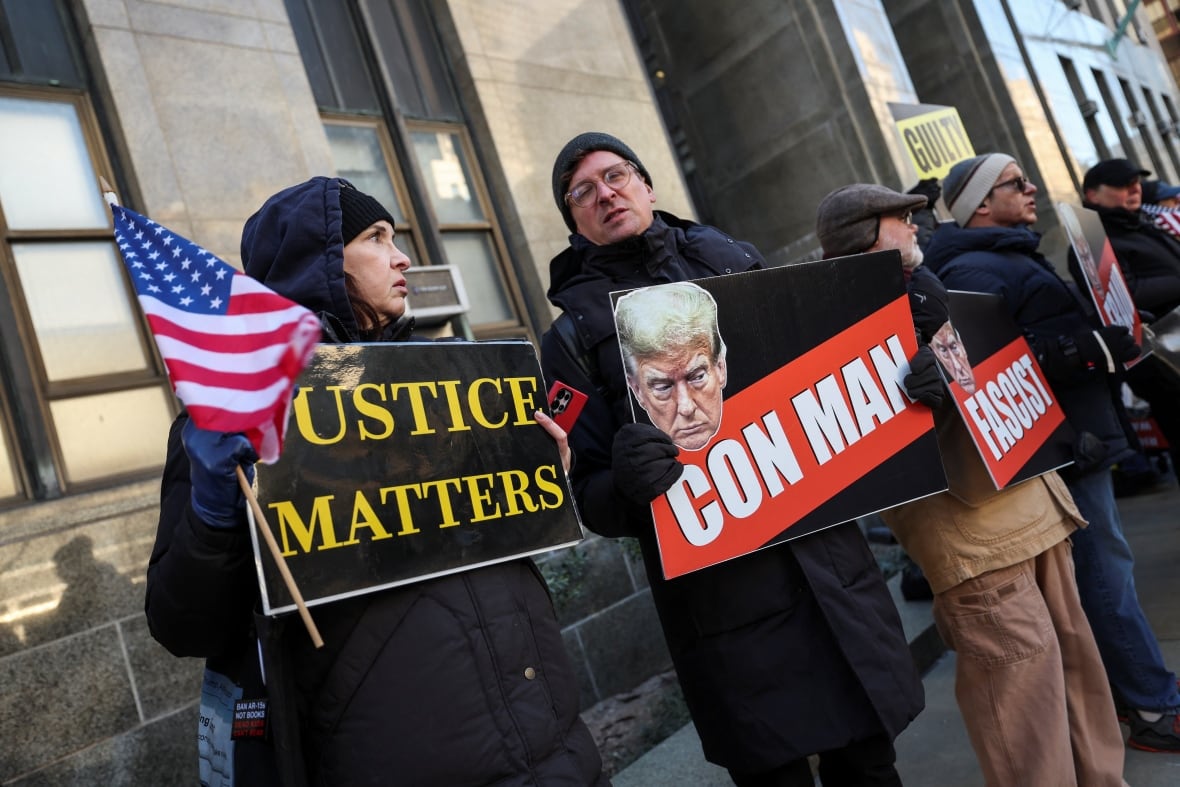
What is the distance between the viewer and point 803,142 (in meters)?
9.65

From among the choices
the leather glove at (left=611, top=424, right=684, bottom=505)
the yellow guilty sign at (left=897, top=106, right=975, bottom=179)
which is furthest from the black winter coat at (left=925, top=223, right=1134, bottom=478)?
the yellow guilty sign at (left=897, top=106, right=975, bottom=179)

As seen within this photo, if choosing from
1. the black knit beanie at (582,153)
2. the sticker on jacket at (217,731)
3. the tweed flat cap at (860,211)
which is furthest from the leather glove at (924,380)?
the sticker on jacket at (217,731)

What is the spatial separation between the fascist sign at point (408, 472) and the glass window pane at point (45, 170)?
359cm

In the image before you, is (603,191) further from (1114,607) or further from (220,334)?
(1114,607)

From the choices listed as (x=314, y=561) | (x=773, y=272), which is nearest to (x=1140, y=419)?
(x=773, y=272)

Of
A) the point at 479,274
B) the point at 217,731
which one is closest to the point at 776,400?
the point at 217,731

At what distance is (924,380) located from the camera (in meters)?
2.44

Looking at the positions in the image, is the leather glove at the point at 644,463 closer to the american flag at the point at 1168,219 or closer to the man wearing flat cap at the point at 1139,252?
the man wearing flat cap at the point at 1139,252

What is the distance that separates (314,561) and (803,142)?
29.8 feet

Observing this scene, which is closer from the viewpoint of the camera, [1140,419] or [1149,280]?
[1149,280]

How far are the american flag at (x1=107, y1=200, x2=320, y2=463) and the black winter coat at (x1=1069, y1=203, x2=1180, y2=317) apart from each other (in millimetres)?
4296

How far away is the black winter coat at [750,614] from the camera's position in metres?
2.11

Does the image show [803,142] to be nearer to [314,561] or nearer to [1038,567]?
[1038,567]

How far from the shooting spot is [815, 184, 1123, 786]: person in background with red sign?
2.58m
